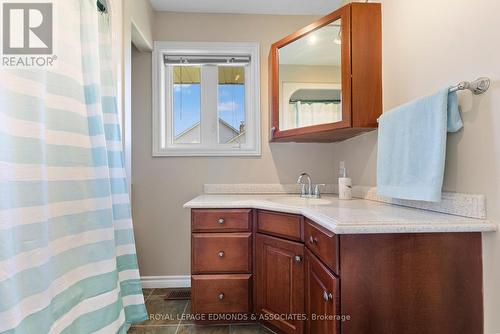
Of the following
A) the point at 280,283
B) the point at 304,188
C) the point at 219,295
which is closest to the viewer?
the point at 280,283

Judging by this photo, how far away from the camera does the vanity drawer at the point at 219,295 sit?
1651 mm

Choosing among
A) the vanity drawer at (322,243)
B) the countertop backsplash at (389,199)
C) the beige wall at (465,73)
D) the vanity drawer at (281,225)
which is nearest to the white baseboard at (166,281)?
the countertop backsplash at (389,199)

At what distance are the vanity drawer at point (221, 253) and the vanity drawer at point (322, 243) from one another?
19.2 inches

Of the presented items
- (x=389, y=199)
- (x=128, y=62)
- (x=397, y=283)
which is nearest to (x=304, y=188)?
(x=389, y=199)

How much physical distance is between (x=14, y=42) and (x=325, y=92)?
158 centimetres

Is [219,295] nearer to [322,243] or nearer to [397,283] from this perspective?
[322,243]

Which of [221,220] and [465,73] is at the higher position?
[465,73]

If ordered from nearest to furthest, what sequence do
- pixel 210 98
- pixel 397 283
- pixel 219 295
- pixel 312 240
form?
1. pixel 397 283
2. pixel 312 240
3. pixel 219 295
4. pixel 210 98

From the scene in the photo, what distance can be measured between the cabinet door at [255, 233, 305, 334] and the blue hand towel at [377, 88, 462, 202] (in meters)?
0.58

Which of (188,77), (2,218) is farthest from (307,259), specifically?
(188,77)

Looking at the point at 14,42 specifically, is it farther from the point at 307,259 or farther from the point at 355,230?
the point at 307,259

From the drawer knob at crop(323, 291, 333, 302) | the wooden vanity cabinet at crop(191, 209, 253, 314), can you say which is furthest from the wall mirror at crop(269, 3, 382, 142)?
the drawer knob at crop(323, 291, 333, 302)

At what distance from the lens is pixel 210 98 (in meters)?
2.38

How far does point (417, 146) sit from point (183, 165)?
173 cm
